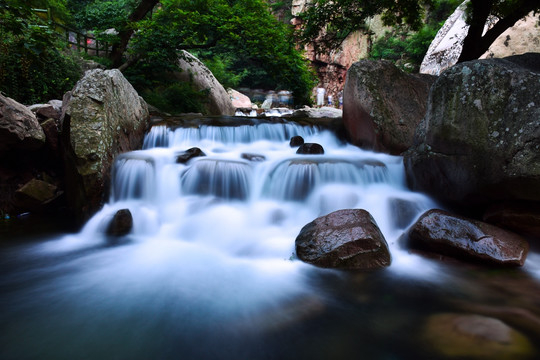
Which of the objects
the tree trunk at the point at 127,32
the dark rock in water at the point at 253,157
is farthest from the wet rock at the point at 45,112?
the tree trunk at the point at 127,32

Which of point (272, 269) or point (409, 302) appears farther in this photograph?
point (272, 269)

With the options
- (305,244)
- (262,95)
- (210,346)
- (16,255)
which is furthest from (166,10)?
(262,95)

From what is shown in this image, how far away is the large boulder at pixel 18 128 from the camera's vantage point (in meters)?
4.64

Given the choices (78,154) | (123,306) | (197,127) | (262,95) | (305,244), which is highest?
(262,95)

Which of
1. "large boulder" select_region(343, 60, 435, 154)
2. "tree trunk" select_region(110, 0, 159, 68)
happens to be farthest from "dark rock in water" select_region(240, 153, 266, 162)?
"tree trunk" select_region(110, 0, 159, 68)

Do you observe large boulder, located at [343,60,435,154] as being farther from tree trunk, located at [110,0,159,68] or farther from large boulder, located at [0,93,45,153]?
tree trunk, located at [110,0,159,68]

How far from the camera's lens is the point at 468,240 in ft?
11.5

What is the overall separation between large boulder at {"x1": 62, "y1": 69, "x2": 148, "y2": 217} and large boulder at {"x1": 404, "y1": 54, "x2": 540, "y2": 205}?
463cm

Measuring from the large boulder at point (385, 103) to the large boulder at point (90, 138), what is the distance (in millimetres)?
4555

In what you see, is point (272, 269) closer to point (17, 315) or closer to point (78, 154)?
point (17, 315)

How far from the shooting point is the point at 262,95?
28.7 m

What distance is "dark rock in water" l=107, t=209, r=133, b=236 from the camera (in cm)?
438

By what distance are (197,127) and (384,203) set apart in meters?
4.59

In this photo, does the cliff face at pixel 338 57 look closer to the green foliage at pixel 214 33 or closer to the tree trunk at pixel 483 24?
the green foliage at pixel 214 33
